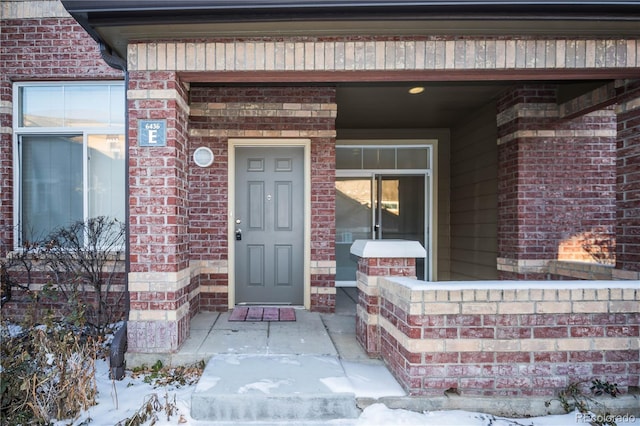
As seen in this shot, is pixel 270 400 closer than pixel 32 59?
Yes

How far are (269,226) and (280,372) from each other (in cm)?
237

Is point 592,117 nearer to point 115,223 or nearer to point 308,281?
point 308,281

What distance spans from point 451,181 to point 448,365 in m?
4.87

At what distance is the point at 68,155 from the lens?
5031 mm

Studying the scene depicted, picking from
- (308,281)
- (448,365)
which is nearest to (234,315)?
(308,281)

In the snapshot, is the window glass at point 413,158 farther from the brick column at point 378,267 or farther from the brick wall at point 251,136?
the brick column at point 378,267

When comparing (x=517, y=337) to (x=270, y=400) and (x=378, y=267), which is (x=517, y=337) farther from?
(x=270, y=400)

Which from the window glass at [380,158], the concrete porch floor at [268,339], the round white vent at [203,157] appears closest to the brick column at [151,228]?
the concrete porch floor at [268,339]

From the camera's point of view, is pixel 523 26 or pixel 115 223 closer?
pixel 523 26

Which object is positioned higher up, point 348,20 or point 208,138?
point 348,20

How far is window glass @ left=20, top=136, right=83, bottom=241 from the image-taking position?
16.5 ft

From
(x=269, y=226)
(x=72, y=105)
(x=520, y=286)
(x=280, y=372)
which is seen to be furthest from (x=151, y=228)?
(x=520, y=286)

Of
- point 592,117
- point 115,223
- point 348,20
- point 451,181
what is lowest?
point 115,223

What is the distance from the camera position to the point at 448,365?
9.53 feet
